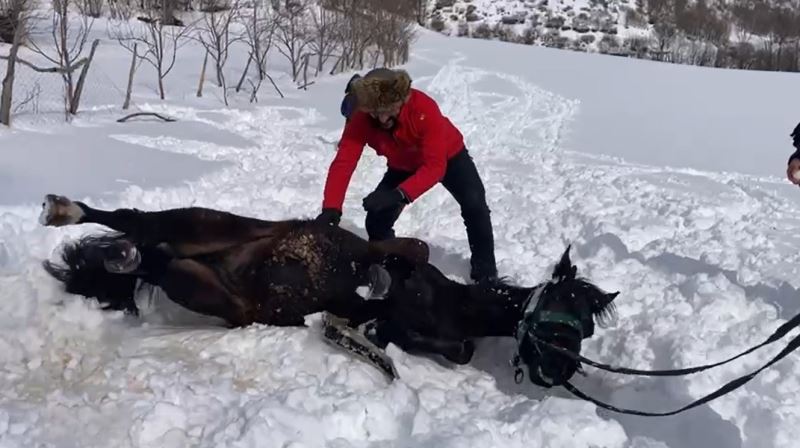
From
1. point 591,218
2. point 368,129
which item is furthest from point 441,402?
point 591,218

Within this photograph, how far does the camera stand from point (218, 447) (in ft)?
7.70

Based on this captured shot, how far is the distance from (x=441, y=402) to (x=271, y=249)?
999 mm

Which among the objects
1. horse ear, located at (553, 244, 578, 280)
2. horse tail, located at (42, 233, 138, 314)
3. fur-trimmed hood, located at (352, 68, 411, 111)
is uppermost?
fur-trimmed hood, located at (352, 68, 411, 111)

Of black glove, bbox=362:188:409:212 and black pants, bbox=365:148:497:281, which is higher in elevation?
black glove, bbox=362:188:409:212

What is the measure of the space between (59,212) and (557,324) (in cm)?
209

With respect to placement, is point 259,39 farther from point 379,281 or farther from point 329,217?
point 379,281

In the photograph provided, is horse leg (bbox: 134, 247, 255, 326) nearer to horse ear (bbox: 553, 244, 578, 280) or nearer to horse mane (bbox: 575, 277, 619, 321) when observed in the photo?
horse ear (bbox: 553, 244, 578, 280)

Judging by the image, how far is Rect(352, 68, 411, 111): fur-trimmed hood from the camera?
11.1ft

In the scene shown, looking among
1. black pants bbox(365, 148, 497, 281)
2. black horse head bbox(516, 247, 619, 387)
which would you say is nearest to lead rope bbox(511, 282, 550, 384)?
black horse head bbox(516, 247, 619, 387)

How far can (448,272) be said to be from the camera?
439 centimetres

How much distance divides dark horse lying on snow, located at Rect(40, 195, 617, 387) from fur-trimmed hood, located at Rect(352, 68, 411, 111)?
0.61 meters

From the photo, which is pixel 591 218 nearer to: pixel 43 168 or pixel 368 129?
pixel 368 129

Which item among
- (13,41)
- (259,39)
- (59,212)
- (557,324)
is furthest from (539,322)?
(259,39)

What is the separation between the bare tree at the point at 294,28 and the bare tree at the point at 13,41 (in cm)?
757
